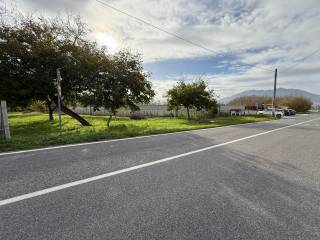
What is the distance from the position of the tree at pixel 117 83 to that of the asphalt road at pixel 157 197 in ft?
43.6

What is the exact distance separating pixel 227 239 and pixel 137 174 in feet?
8.55

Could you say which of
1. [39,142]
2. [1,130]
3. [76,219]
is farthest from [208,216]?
[1,130]

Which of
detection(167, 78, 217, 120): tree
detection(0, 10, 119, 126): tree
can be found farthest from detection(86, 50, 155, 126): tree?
detection(167, 78, 217, 120): tree

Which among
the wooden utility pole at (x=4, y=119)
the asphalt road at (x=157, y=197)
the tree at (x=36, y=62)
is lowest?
the asphalt road at (x=157, y=197)

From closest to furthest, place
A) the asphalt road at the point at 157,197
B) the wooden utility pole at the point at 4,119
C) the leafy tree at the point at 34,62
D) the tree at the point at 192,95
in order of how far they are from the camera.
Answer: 1. the asphalt road at the point at 157,197
2. the wooden utility pole at the point at 4,119
3. the leafy tree at the point at 34,62
4. the tree at the point at 192,95

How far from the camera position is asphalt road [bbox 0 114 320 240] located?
2.69 m

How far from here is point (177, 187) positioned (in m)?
4.09

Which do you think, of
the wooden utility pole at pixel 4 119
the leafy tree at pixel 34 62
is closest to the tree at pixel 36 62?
the leafy tree at pixel 34 62

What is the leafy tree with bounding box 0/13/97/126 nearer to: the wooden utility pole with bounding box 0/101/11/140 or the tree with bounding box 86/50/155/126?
the tree with bounding box 86/50/155/126

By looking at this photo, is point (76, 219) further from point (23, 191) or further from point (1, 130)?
point (1, 130)

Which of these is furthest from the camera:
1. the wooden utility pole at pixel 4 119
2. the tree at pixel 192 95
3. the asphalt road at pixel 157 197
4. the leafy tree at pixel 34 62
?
the tree at pixel 192 95

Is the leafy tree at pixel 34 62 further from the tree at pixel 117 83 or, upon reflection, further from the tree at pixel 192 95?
the tree at pixel 192 95

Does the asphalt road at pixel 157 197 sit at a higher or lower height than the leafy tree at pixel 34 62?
lower

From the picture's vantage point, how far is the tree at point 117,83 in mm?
19141
